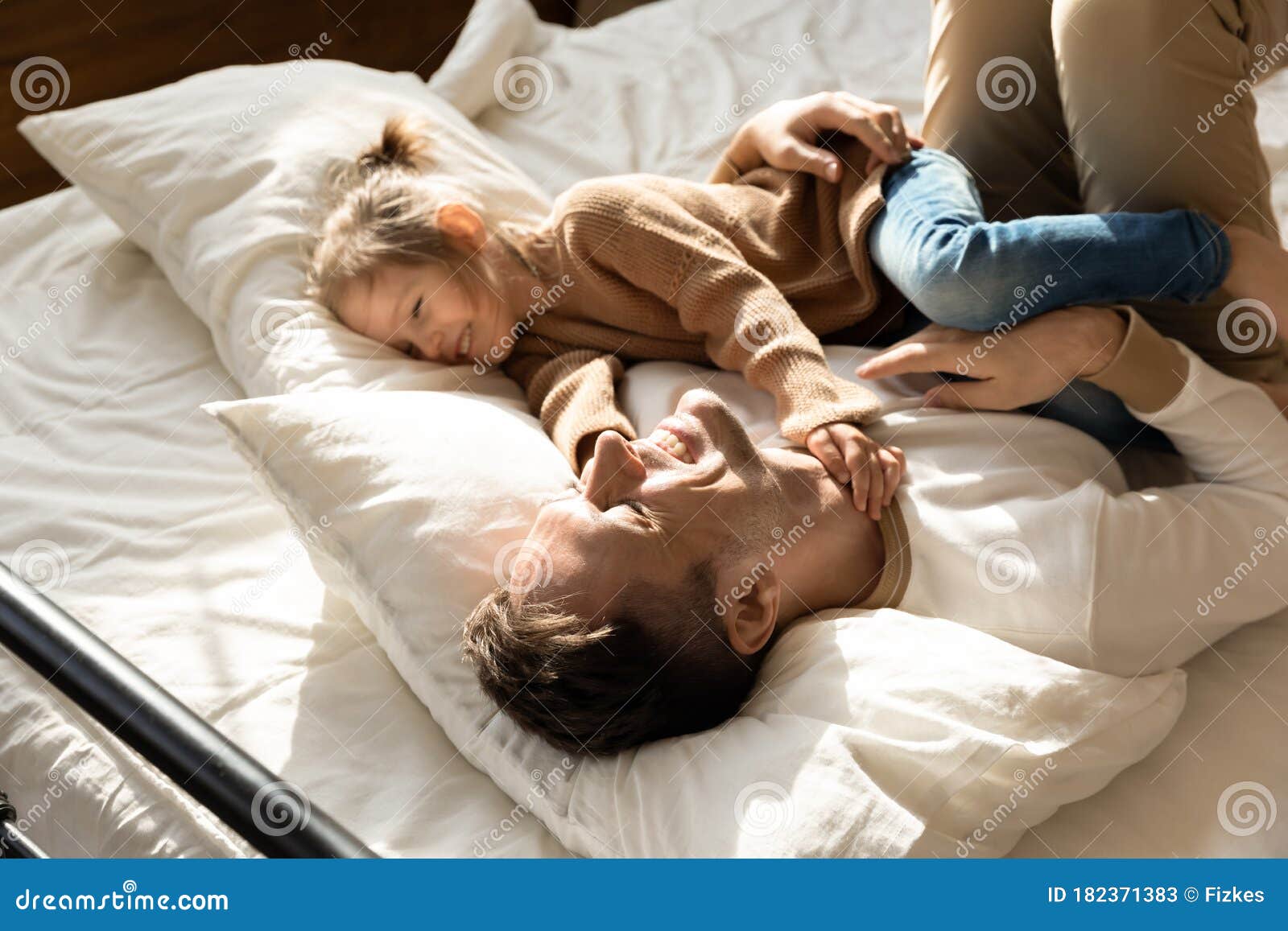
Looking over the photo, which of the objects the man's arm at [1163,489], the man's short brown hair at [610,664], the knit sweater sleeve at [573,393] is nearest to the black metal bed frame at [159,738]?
the man's short brown hair at [610,664]

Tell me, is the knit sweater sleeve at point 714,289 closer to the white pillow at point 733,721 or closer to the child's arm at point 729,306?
the child's arm at point 729,306

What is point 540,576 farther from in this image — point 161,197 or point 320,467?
point 161,197

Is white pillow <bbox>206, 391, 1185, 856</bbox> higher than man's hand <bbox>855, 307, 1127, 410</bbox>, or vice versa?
man's hand <bbox>855, 307, 1127, 410</bbox>

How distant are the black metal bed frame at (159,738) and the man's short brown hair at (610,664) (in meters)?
0.25

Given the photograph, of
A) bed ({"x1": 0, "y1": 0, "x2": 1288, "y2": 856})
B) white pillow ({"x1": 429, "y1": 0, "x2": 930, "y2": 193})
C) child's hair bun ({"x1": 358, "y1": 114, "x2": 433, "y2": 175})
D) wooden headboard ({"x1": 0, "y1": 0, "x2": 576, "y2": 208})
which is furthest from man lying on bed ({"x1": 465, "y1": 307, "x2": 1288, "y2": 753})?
wooden headboard ({"x1": 0, "y1": 0, "x2": 576, "y2": 208})

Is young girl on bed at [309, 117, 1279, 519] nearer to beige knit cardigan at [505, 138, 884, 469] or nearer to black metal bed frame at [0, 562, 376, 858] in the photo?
beige knit cardigan at [505, 138, 884, 469]

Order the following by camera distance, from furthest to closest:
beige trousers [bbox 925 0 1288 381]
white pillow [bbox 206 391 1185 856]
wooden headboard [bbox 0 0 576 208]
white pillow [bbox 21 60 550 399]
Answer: wooden headboard [bbox 0 0 576 208] → white pillow [bbox 21 60 550 399] → beige trousers [bbox 925 0 1288 381] → white pillow [bbox 206 391 1185 856]

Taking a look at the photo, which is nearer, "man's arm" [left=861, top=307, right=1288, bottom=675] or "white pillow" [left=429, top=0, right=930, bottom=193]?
"man's arm" [left=861, top=307, right=1288, bottom=675]

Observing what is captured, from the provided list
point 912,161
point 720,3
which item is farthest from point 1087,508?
point 720,3

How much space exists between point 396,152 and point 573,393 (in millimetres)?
532

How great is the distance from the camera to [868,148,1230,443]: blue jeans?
1.29 m

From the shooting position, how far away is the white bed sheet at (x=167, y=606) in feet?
3.77

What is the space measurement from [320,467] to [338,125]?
0.80m

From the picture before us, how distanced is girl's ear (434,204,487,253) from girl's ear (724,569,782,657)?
71 centimetres
